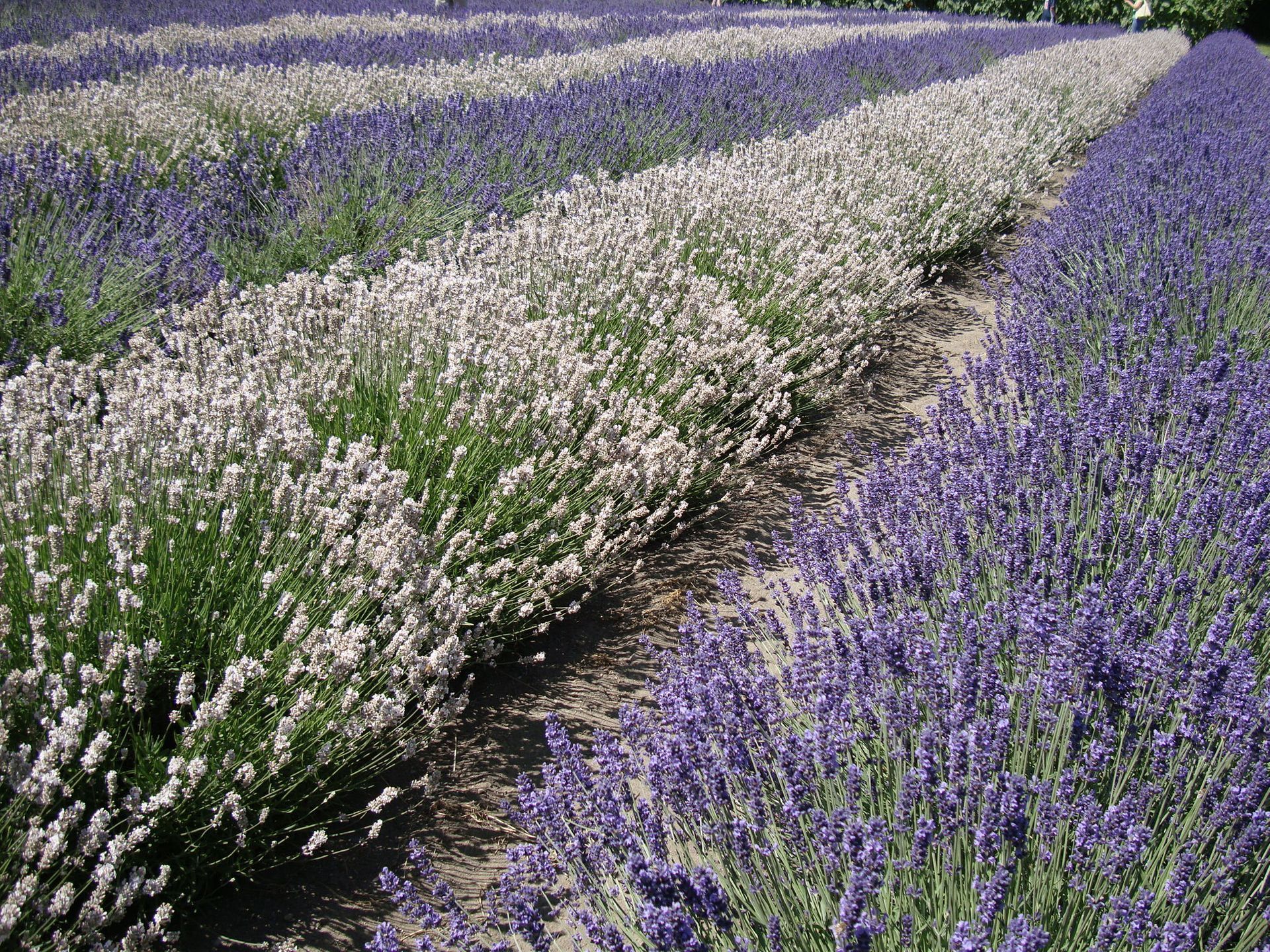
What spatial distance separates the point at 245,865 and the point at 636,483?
1500 mm

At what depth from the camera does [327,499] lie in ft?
7.44

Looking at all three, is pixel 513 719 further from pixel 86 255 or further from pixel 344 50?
pixel 344 50

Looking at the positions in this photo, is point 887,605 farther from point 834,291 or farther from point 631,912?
point 834,291

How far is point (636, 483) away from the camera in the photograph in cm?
296

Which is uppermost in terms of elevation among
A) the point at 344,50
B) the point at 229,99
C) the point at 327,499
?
the point at 344,50

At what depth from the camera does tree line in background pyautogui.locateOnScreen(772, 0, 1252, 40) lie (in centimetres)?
3048

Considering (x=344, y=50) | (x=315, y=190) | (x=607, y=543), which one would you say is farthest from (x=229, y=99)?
(x=607, y=543)

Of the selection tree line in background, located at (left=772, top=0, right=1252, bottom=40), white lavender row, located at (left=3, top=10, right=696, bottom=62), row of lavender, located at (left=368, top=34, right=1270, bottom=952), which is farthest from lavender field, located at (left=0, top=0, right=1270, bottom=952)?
tree line in background, located at (left=772, top=0, right=1252, bottom=40)

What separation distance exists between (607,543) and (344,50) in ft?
26.5

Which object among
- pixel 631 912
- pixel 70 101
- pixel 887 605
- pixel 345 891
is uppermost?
pixel 70 101

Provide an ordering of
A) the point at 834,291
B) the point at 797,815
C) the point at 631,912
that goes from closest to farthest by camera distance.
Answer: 1. the point at 797,815
2. the point at 631,912
3. the point at 834,291

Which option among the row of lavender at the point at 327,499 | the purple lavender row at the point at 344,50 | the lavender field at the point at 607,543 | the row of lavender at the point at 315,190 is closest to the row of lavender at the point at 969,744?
the lavender field at the point at 607,543

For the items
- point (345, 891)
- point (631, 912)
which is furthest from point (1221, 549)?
point (345, 891)

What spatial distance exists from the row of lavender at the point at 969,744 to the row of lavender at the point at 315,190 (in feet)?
9.18
